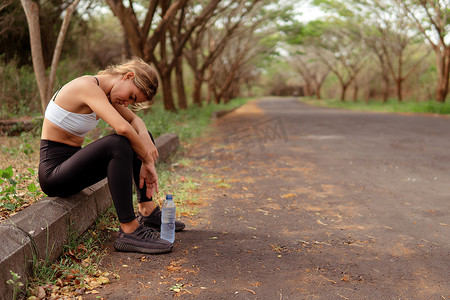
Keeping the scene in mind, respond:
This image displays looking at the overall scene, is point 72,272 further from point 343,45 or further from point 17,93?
point 343,45

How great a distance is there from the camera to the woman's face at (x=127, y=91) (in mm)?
2783

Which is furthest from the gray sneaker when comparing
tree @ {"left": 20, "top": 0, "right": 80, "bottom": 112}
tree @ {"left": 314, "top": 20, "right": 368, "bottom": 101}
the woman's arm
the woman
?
tree @ {"left": 314, "top": 20, "right": 368, "bottom": 101}

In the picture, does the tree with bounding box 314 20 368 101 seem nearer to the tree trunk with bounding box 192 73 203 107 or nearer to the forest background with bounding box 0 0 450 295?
the forest background with bounding box 0 0 450 295

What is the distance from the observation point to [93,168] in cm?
281

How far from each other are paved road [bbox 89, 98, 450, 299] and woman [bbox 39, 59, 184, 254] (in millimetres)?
233

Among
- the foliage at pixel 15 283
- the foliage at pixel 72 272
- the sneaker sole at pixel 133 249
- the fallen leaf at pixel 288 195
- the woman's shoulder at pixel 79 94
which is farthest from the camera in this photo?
the fallen leaf at pixel 288 195

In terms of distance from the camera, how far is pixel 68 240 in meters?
2.81

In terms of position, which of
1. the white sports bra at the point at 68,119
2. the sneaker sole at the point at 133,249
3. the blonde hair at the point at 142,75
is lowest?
the sneaker sole at the point at 133,249

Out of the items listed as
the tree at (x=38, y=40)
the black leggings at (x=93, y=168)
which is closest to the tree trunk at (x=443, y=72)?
the tree at (x=38, y=40)

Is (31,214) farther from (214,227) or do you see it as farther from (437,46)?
(437,46)

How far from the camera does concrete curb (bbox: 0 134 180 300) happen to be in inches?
83.8

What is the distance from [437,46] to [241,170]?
16.3m

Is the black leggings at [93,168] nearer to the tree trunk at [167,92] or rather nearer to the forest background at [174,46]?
the forest background at [174,46]

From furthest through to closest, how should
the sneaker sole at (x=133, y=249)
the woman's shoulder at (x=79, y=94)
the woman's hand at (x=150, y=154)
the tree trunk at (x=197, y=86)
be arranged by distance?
the tree trunk at (x=197, y=86) < the woman's hand at (x=150, y=154) < the sneaker sole at (x=133, y=249) < the woman's shoulder at (x=79, y=94)
